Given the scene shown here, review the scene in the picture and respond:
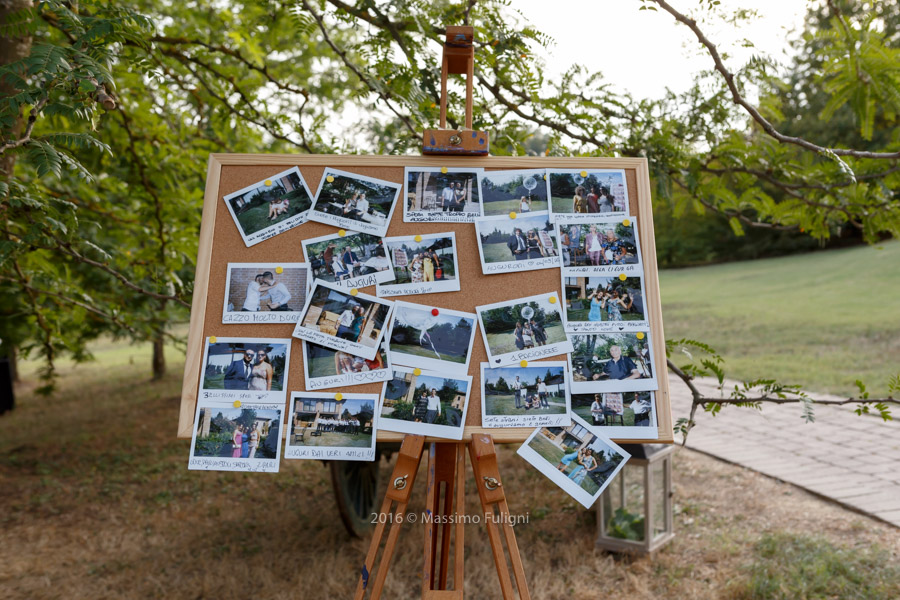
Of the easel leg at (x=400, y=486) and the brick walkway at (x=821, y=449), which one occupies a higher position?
the easel leg at (x=400, y=486)

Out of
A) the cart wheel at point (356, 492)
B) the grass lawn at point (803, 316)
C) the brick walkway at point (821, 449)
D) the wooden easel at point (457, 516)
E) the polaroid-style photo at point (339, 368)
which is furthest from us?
the grass lawn at point (803, 316)

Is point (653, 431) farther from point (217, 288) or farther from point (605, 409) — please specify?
point (217, 288)

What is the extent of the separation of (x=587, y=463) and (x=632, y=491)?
216 centimetres

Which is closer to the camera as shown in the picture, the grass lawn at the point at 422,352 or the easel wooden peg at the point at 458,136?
the grass lawn at the point at 422,352

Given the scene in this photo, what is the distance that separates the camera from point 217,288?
6.05ft

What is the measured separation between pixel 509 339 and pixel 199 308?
875 mm

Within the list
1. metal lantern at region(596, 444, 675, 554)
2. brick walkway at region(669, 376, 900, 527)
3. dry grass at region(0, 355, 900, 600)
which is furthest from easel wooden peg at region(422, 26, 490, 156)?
brick walkway at region(669, 376, 900, 527)

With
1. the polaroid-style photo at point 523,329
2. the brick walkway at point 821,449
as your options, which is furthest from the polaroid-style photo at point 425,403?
the brick walkway at point 821,449

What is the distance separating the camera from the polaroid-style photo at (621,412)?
5.80 feet

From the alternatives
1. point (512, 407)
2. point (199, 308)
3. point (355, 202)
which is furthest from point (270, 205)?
point (512, 407)

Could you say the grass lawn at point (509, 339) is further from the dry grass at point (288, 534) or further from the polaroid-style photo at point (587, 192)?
the dry grass at point (288, 534)

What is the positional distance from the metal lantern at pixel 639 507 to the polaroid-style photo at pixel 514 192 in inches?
74.0

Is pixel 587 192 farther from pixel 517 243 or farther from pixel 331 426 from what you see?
pixel 331 426

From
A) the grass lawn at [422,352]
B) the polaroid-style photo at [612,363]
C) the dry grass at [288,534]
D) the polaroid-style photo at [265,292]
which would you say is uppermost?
the polaroid-style photo at [265,292]
